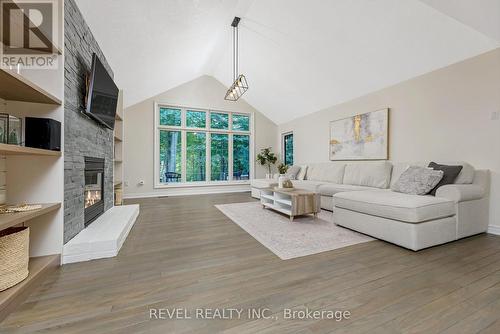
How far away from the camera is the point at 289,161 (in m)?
6.85

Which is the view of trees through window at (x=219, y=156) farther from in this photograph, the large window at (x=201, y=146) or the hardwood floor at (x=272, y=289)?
the hardwood floor at (x=272, y=289)

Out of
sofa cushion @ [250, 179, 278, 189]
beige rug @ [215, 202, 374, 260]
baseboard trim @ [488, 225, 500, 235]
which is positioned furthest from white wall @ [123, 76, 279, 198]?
baseboard trim @ [488, 225, 500, 235]

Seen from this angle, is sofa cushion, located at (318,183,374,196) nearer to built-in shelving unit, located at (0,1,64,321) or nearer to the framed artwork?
the framed artwork

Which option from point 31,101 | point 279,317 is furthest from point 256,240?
point 31,101

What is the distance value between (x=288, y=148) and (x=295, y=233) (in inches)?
184

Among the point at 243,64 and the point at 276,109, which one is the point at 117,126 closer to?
the point at 243,64

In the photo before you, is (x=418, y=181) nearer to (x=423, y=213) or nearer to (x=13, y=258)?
(x=423, y=213)

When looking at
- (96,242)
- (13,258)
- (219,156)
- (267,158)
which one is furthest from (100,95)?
(267,158)

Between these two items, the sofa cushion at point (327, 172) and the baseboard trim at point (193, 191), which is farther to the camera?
the baseboard trim at point (193, 191)

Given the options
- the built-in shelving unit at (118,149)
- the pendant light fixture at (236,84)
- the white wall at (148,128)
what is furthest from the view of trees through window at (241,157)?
the built-in shelving unit at (118,149)

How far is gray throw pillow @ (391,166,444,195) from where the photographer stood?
8.22 ft

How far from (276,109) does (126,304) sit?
608 centimetres

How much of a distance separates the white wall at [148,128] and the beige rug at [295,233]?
315 cm

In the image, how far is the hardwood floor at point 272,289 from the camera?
3.62 feet
